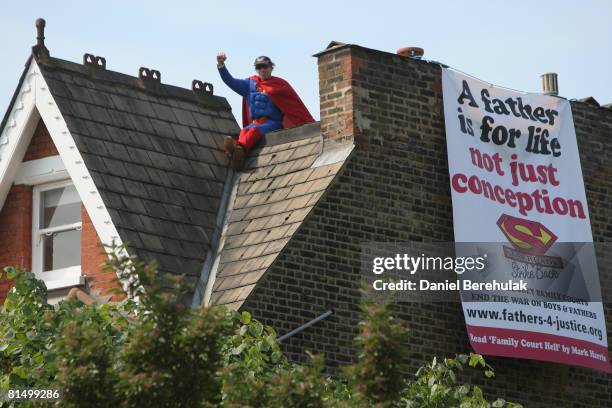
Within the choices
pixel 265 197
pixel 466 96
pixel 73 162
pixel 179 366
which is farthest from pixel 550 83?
pixel 179 366

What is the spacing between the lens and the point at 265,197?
22.7 meters

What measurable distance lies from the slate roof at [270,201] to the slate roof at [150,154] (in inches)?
14.0

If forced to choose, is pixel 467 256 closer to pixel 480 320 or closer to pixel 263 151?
pixel 480 320

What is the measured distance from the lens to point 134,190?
72.9 feet

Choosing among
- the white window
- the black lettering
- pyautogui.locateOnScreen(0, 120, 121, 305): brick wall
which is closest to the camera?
the white window

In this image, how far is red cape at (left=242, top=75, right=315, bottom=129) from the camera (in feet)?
77.9

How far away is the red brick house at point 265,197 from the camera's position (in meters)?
21.5

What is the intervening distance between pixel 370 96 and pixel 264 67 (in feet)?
6.25

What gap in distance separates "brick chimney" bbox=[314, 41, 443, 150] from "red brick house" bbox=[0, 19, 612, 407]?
0.02m

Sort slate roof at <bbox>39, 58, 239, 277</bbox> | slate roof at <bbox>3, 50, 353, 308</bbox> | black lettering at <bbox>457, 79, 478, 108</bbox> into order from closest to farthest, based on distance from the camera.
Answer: slate roof at <bbox>3, 50, 353, 308</bbox>
slate roof at <bbox>39, 58, 239, 277</bbox>
black lettering at <bbox>457, 79, 478, 108</bbox>

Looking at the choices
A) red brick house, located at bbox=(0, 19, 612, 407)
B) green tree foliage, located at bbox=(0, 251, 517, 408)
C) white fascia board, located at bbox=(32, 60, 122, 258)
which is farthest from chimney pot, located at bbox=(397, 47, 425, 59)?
green tree foliage, located at bbox=(0, 251, 517, 408)

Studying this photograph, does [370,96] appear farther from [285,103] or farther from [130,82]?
[130,82]

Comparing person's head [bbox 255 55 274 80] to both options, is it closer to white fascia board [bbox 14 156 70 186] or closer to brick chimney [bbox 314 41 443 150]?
brick chimney [bbox 314 41 443 150]

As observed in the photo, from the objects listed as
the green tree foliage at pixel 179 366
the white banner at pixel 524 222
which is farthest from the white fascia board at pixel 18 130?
the green tree foliage at pixel 179 366
